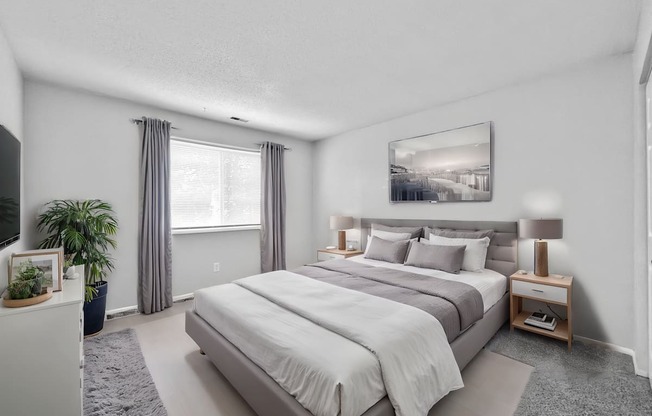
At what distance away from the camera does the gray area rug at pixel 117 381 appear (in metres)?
1.90

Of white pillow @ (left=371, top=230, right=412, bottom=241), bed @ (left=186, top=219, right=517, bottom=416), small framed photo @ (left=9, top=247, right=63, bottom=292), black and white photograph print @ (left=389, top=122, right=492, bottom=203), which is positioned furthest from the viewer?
white pillow @ (left=371, top=230, right=412, bottom=241)

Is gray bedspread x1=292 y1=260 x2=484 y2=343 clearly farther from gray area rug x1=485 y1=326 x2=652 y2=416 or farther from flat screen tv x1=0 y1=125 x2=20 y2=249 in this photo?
flat screen tv x1=0 y1=125 x2=20 y2=249

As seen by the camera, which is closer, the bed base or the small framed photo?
the bed base

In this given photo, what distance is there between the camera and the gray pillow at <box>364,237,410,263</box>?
3578 millimetres

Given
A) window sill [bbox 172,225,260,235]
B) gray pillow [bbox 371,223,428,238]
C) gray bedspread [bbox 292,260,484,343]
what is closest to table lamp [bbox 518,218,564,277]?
gray bedspread [bbox 292,260,484,343]

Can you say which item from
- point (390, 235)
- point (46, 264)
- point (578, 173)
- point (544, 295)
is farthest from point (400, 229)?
point (46, 264)

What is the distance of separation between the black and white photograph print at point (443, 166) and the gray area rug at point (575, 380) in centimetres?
158

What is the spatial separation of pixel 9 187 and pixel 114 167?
153 cm

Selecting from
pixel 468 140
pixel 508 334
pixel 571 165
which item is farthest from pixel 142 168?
pixel 571 165

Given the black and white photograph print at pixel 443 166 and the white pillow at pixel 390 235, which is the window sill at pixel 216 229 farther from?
the black and white photograph print at pixel 443 166

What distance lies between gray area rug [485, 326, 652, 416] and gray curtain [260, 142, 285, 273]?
330cm

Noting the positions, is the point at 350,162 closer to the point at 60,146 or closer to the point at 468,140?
the point at 468,140

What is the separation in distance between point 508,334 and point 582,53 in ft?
8.69

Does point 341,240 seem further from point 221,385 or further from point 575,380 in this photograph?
point 575,380
